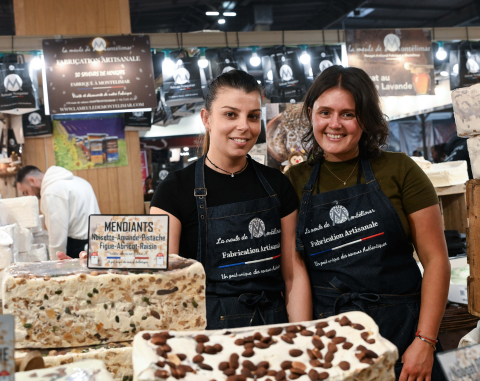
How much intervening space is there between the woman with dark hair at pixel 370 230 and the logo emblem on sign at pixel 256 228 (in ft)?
0.56

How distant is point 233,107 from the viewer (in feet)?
5.28

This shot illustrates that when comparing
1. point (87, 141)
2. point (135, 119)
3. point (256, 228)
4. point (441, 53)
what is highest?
point (441, 53)

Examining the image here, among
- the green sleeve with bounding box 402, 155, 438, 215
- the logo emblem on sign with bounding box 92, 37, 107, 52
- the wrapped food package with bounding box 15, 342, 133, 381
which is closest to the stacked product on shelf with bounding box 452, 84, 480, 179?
the green sleeve with bounding box 402, 155, 438, 215

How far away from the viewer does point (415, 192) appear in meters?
1.67

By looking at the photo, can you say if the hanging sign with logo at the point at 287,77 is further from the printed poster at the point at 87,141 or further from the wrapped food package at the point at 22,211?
the wrapped food package at the point at 22,211

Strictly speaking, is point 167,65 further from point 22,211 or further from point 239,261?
point 239,261

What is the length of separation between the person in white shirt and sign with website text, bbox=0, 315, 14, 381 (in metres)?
3.57

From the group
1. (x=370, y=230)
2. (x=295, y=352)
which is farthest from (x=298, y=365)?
(x=370, y=230)

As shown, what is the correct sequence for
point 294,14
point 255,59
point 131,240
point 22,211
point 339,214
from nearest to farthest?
1. point 131,240
2. point 339,214
3. point 22,211
4. point 255,59
5. point 294,14

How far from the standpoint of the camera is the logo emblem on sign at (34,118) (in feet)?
16.2

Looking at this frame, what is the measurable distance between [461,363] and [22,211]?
3.63 metres

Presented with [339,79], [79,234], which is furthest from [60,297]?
[79,234]

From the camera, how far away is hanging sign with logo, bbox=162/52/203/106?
496 centimetres

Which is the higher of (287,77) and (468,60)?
(468,60)
